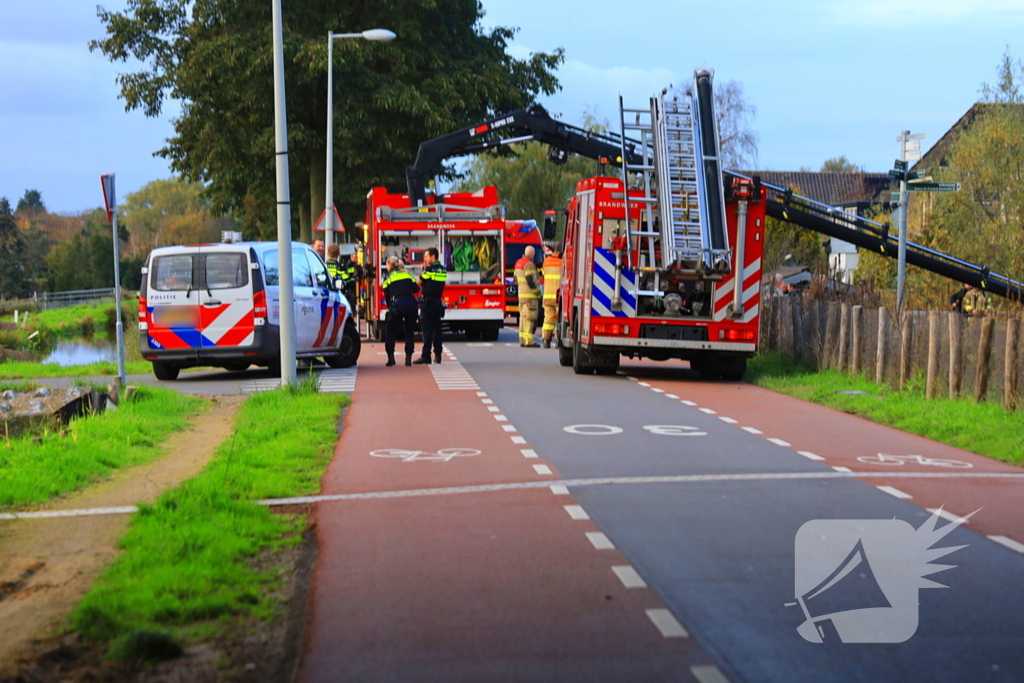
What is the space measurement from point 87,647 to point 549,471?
5245mm

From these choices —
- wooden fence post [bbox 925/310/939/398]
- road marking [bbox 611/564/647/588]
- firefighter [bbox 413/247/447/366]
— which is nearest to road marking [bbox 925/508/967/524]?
road marking [bbox 611/564/647/588]

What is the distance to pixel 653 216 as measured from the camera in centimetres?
1870

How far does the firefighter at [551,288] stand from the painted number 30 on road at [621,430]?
37.1ft

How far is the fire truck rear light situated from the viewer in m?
18.8

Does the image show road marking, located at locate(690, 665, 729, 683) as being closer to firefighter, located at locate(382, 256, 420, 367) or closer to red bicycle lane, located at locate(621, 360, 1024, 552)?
red bicycle lane, located at locate(621, 360, 1024, 552)

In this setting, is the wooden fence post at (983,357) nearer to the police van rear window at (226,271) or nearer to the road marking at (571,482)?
the road marking at (571,482)

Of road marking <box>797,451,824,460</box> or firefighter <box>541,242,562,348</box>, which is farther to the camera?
firefighter <box>541,242,562,348</box>

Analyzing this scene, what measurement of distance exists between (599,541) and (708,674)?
2.50 metres

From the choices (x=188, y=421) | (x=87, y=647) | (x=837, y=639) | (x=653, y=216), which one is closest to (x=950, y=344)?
(x=653, y=216)

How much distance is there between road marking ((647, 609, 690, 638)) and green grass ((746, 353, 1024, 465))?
22.8ft

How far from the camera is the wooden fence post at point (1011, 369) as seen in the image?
14.3 metres

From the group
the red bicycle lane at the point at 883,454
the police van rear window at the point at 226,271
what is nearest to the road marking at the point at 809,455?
the red bicycle lane at the point at 883,454

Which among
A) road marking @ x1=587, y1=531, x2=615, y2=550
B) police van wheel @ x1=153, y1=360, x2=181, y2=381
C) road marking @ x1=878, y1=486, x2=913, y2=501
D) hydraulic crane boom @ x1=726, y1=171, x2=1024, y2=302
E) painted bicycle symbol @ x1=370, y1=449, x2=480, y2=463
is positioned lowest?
police van wheel @ x1=153, y1=360, x2=181, y2=381

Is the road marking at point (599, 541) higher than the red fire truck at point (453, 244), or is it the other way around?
the red fire truck at point (453, 244)
